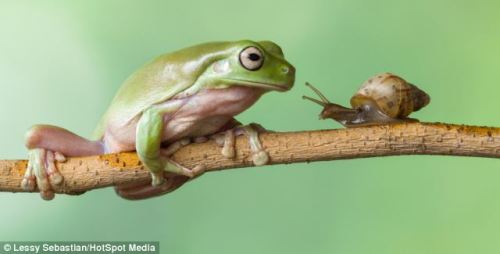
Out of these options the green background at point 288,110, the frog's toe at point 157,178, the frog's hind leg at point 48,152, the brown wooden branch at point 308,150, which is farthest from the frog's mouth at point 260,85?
the green background at point 288,110

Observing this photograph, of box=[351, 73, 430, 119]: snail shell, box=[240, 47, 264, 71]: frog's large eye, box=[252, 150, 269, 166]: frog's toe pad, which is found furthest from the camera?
box=[351, 73, 430, 119]: snail shell

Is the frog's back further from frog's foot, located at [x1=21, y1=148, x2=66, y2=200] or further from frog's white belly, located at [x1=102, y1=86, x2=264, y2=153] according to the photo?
frog's foot, located at [x1=21, y1=148, x2=66, y2=200]

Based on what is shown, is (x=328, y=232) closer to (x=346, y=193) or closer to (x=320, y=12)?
(x=346, y=193)

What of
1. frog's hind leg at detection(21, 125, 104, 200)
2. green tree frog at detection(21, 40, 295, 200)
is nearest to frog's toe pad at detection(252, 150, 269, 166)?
green tree frog at detection(21, 40, 295, 200)

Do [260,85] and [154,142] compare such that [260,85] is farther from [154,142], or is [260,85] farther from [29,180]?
[29,180]

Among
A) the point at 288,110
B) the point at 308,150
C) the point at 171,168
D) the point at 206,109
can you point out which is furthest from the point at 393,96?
the point at 288,110

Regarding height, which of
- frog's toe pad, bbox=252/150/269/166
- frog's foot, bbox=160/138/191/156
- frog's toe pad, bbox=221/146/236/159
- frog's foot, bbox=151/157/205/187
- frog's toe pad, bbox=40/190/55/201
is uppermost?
frog's foot, bbox=160/138/191/156
